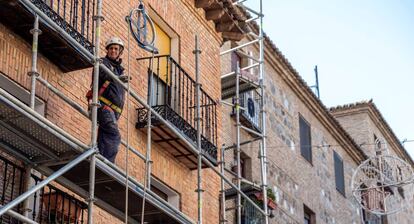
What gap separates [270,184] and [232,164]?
6.96ft

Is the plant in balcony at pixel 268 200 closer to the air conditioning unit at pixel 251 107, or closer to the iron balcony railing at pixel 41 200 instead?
the air conditioning unit at pixel 251 107

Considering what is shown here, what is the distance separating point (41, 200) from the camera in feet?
36.0

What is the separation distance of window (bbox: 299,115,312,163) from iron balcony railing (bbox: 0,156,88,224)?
44.4 ft

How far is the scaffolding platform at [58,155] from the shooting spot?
9.37m

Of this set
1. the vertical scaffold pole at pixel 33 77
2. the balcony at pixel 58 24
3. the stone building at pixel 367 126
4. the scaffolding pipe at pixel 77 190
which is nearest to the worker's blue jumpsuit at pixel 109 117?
the balcony at pixel 58 24

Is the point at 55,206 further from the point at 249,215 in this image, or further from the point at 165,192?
the point at 249,215

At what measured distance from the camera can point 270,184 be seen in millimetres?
21172

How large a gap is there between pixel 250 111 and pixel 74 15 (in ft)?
28.8

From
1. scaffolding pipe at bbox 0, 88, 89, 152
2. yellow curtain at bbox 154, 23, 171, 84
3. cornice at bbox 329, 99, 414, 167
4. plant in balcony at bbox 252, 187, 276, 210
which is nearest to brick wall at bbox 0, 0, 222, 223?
yellow curtain at bbox 154, 23, 171, 84

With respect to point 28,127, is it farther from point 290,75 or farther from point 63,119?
point 290,75

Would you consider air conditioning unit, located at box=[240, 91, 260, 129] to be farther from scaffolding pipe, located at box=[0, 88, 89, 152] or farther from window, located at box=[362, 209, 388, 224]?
scaffolding pipe, located at box=[0, 88, 89, 152]

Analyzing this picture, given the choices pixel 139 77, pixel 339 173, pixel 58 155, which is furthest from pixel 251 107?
pixel 58 155

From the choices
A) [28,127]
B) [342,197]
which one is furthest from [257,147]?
[28,127]

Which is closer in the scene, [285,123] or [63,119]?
[63,119]
